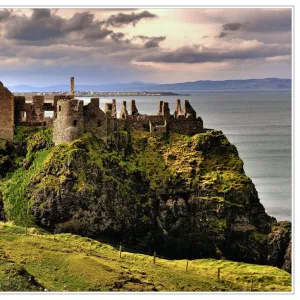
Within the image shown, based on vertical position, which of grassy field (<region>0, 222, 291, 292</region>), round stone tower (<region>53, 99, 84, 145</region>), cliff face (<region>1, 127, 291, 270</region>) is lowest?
grassy field (<region>0, 222, 291, 292</region>)

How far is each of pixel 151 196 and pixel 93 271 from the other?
2030cm

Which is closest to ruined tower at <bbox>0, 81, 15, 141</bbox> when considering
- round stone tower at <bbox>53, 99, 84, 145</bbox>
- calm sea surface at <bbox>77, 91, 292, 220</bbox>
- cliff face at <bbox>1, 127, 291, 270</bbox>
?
cliff face at <bbox>1, 127, 291, 270</bbox>

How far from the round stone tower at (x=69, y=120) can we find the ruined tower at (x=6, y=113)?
449 cm

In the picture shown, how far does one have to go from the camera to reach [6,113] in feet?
220

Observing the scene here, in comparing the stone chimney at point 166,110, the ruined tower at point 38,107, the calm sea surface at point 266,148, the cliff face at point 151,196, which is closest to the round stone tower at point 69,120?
the cliff face at point 151,196

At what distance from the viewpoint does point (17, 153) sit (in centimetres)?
6744

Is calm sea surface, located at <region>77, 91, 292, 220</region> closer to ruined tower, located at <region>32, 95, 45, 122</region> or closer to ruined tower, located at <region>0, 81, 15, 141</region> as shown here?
ruined tower, located at <region>32, 95, 45, 122</region>

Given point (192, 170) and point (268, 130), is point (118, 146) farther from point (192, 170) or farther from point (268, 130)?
point (268, 130)

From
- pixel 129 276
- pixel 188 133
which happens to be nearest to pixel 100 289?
pixel 129 276

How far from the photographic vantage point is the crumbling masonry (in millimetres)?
65438

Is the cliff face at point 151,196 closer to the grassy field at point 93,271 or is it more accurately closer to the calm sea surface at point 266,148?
the grassy field at point 93,271

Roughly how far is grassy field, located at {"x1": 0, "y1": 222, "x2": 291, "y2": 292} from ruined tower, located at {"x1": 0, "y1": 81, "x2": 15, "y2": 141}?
13.0 metres

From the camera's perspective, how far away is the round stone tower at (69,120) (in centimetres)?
6506

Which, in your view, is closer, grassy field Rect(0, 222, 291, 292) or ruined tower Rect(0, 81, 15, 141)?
grassy field Rect(0, 222, 291, 292)
